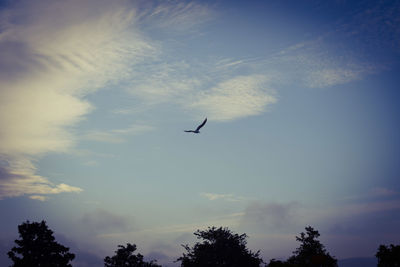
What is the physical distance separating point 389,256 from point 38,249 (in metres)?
54.0

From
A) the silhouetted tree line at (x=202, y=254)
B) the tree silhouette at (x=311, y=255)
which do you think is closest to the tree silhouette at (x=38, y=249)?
the silhouetted tree line at (x=202, y=254)

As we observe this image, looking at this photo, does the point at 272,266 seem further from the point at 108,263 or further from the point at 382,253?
the point at 108,263

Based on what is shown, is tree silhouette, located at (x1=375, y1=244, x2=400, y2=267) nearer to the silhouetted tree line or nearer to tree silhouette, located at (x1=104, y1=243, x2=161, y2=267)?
the silhouetted tree line

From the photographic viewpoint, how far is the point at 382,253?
50.8 metres

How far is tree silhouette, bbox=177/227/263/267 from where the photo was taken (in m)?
41.6

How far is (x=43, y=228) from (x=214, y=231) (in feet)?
85.9

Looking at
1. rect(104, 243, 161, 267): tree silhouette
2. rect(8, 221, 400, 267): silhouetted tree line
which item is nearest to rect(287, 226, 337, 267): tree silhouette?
rect(8, 221, 400, 267): silhouetted tree line

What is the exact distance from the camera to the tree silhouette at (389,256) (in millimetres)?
48769

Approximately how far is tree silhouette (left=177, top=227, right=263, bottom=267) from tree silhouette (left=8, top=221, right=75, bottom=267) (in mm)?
19330

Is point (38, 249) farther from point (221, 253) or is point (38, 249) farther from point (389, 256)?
point (389, 256)

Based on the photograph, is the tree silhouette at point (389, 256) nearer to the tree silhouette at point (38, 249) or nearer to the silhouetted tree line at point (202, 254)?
the silhouetted tree line at point (202, 254)

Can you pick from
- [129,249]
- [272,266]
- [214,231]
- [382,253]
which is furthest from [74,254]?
[382,253]

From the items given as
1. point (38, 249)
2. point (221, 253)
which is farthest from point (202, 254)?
point (38, 249)

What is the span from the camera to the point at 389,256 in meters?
49.4
